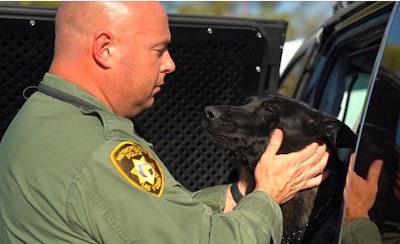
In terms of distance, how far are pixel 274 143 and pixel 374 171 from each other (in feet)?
2.01

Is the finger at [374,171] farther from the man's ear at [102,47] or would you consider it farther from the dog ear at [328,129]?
the man's ear at [102,47]

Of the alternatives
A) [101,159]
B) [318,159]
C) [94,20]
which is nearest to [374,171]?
[318,159]

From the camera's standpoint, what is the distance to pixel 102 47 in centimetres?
203

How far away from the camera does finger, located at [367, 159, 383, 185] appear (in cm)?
208

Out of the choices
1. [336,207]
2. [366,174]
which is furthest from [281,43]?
[366,174]

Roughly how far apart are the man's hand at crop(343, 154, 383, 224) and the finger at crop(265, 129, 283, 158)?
1.20 ft

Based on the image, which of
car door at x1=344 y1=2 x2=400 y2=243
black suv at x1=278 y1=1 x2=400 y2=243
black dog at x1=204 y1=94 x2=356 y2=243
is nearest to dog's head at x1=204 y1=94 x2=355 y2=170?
black dog at x1=204 y1=94 x2=356 y2=243

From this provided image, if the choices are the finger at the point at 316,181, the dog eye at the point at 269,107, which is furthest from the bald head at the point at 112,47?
the dog eye at the point at 269,107

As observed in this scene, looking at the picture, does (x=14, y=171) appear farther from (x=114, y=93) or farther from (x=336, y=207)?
(x=336, y=207)

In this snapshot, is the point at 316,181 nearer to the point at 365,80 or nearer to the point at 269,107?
the point at 269,107

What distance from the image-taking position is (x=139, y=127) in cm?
307

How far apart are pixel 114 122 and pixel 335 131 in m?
1.10

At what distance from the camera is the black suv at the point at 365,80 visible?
2.05m

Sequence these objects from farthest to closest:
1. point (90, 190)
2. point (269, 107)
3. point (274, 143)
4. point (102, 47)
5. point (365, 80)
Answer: point (365, 80) → point (269, 107) → point (274, 143) → point (102, 47) → point (90, 190)
